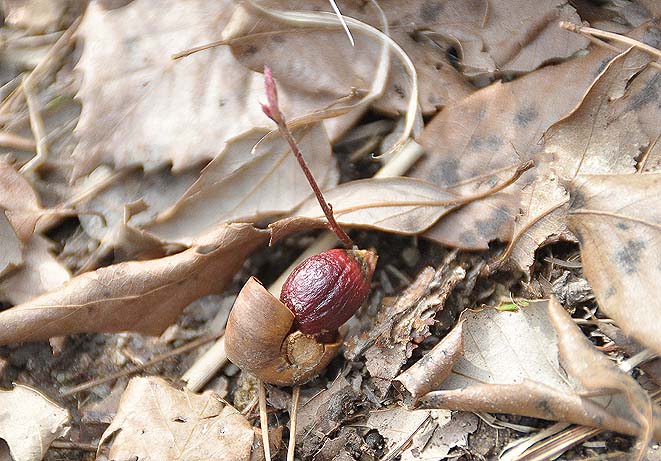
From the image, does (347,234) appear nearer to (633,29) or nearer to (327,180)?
(327,180)

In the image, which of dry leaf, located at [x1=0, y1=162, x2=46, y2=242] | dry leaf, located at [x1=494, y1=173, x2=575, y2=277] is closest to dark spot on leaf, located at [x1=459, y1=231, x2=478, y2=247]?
dry leaf, located at [x1=494, y1=173, x2=575, y2=277]

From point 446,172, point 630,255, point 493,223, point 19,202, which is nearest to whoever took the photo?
point 630,255

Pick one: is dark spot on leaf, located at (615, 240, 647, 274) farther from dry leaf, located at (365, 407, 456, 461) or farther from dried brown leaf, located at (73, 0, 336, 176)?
dried brown leaf, located at (73, 0, 336, 176)

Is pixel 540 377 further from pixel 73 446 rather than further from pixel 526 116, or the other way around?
pixel 73 446

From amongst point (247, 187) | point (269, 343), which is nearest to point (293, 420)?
point (269, 343)

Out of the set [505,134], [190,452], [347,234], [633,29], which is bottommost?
[190,452]

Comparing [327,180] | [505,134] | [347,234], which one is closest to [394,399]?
[347,234]

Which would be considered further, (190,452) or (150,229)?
(150,229)
